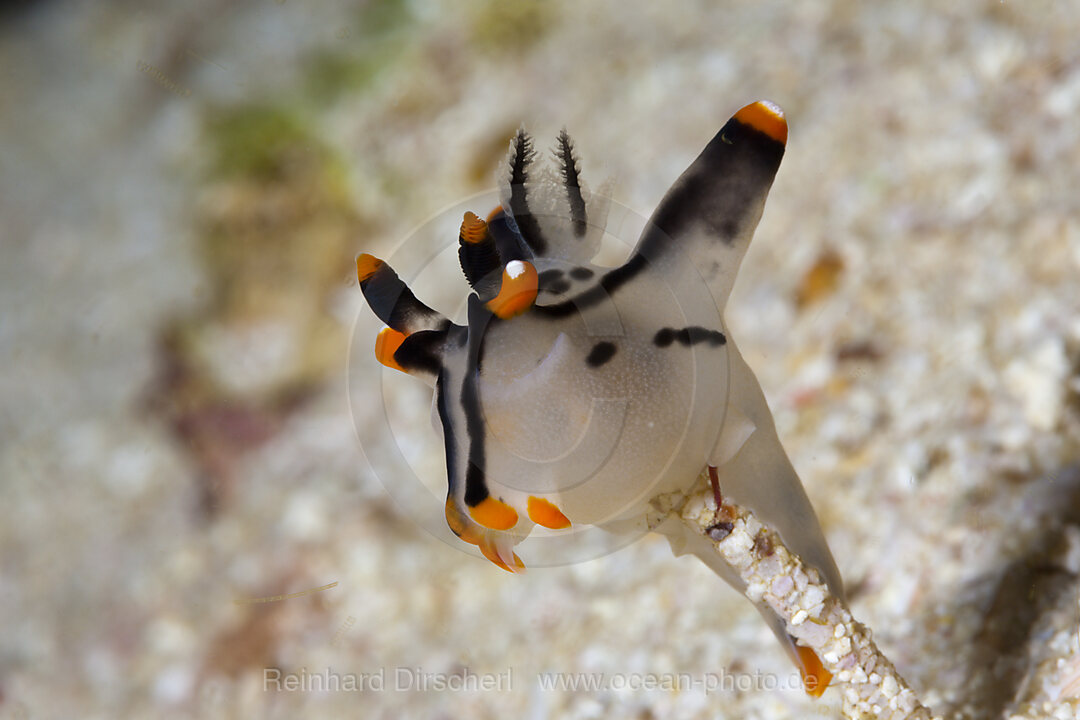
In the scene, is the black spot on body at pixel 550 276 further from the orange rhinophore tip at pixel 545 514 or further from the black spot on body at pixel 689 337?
the orange rhinophore tip at pixel 545 514

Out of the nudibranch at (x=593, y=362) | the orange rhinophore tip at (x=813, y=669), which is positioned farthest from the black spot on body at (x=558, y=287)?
the orange rhinophore tip at (x=813, y=669)

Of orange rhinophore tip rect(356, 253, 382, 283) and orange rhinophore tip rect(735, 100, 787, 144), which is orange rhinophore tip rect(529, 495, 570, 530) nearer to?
orange rhinophore tip rect(356, 253, 382, 283)

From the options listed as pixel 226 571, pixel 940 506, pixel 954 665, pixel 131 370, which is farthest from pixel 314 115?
pixel 954 665

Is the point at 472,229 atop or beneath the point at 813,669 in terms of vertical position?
atop

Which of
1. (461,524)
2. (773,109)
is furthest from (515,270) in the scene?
(773,109)

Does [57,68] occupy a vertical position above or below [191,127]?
above

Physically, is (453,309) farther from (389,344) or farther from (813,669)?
(813,669)

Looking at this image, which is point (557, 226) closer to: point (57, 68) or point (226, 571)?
point (226, 571)
